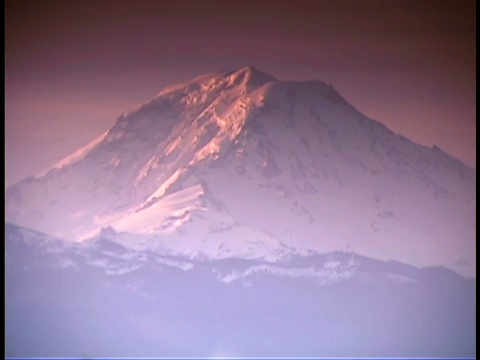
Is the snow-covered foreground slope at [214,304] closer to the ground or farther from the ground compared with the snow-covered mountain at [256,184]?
closer to the ground

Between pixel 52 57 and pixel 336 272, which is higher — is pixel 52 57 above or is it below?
above

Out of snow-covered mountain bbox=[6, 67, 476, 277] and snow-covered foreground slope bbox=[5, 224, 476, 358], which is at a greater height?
snow-covered mountain bbox=[6, 67, 476, 277]

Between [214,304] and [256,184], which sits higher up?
[256,184]

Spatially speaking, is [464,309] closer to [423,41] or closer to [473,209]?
[473,209]

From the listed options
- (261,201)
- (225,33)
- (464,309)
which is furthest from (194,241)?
(464,309)
